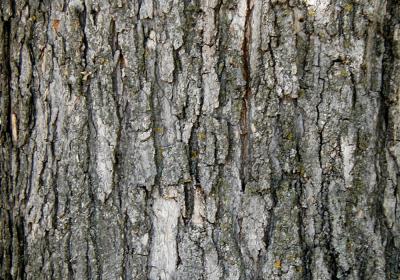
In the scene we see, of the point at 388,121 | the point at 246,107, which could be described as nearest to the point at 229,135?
the point at 246,107

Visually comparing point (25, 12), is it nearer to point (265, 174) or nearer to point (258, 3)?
point (258, 3)

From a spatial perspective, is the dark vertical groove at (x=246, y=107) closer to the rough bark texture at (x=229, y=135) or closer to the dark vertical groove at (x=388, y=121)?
the rough bark texture at (x=229, y=135)

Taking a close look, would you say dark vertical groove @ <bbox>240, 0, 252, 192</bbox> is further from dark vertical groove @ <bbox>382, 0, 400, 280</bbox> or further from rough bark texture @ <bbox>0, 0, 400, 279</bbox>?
dark vertical groove @ <bbox>382, 0, 400, 280</bbox>

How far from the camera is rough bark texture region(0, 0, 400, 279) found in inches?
65.2

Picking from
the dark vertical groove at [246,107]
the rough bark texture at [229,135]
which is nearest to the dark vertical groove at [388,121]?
the rough bark texture at [229,135]

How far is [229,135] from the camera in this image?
66.3 inches

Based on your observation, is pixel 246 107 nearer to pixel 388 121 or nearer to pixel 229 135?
pixel 229 135

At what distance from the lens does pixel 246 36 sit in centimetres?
165

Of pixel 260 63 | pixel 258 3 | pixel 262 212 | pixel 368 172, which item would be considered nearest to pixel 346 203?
pixel 368 172

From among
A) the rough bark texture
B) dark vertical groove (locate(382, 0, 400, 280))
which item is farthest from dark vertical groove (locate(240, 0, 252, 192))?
dark vertical groove (locate(382, 0, 400, 280))

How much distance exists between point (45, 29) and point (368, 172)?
1.20 metres

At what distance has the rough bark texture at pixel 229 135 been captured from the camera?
1657 millimetres

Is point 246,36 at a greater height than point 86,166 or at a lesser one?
greater

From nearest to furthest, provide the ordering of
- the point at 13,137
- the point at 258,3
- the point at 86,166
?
the point at 258,3
the point at 86,166
the point at 13,137
